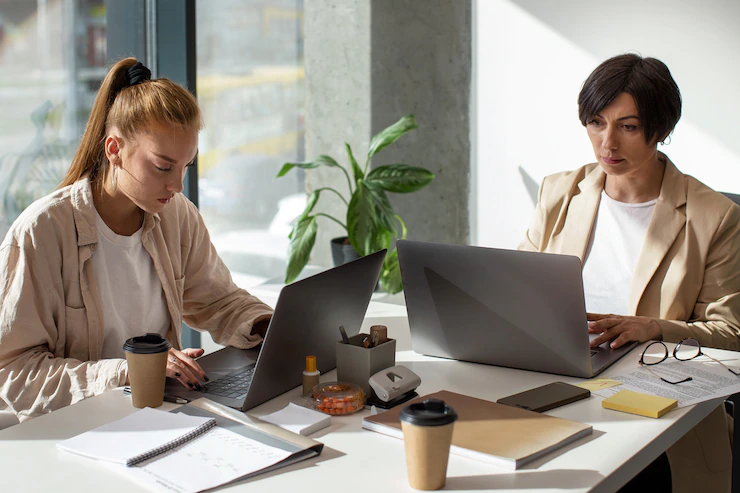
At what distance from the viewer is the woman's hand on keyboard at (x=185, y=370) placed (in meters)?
1.51

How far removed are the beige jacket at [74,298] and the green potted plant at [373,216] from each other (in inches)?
43.6

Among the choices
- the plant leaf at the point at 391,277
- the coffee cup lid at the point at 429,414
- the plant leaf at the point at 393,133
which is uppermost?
the plant leaf at the point at 393,133

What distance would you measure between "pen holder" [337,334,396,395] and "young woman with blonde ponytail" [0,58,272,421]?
274 mm

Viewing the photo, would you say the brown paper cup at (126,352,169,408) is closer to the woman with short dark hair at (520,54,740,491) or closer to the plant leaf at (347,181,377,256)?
the woman with short dark hair at (520,54,740,491)

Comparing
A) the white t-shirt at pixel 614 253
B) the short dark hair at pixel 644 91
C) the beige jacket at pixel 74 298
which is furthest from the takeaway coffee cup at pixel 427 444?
the short dark hair at pixel 644 91

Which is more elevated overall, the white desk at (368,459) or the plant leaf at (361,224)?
the plant leaf at (361,224)

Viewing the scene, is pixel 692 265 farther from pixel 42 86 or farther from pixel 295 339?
pixel 42 86

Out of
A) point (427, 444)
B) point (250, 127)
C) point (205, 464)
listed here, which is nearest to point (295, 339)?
point (205, 464)

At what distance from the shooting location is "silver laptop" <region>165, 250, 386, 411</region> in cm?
144

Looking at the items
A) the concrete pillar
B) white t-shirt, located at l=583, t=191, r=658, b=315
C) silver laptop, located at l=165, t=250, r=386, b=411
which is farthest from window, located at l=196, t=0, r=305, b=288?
silver laptop, located at l=165, t=250, r=386, b=411

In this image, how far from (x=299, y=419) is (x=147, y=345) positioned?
0.30m

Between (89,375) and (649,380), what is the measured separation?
111cm

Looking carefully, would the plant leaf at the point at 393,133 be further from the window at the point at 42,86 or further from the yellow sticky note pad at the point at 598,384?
the yellow sticky note pad at the point at 598,384

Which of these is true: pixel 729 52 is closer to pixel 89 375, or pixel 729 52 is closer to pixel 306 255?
pixel 306 255
